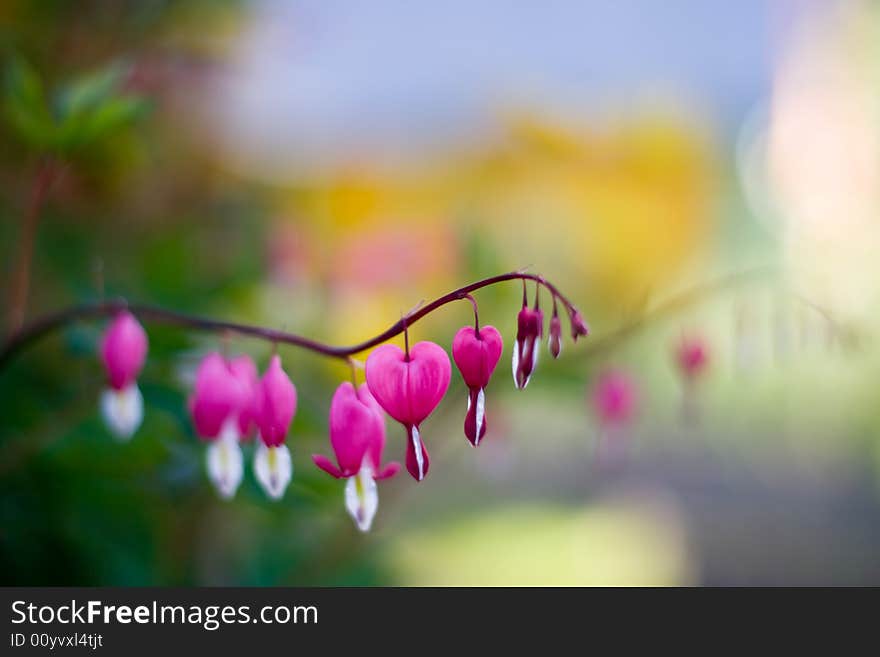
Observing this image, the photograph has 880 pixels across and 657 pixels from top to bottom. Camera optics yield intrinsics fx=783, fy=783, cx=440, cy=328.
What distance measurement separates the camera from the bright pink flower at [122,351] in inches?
26.3

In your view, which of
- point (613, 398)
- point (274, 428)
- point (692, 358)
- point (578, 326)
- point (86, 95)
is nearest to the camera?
point (578, 326)

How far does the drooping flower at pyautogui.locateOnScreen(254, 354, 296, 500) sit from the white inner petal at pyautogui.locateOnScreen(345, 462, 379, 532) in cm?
6

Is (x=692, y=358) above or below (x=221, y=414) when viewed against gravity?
above

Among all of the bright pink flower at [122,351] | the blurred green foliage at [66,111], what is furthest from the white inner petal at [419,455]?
the blurred green foliage at [66,111]

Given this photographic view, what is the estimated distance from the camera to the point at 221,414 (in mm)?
638

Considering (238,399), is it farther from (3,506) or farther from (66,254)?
(66,254)

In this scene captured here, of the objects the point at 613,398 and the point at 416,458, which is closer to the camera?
the point at 416,458

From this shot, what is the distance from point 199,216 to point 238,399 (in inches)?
35.9

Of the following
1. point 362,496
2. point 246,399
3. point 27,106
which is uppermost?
point 27,106

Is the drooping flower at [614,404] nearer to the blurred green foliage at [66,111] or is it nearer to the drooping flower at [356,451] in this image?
the drooping flower at [356,451]

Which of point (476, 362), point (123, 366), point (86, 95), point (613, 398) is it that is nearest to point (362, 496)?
point (476, 362)

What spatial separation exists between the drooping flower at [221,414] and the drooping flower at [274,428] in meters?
0.04

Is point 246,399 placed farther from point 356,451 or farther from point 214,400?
point 356,451

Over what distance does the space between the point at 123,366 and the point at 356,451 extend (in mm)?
238
